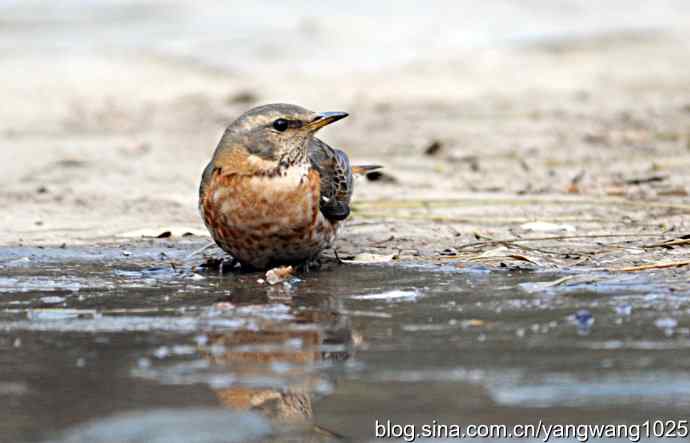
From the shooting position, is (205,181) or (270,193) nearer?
(270,193)

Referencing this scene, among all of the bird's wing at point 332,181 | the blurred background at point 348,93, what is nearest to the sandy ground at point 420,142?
the blurred background at point 348,93

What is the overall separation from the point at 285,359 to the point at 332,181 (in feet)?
7.05

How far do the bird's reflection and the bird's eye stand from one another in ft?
3.78

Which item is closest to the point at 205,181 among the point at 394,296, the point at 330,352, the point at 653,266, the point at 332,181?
the point at 332,181

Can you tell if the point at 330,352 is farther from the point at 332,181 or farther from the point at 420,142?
the point at 420,142

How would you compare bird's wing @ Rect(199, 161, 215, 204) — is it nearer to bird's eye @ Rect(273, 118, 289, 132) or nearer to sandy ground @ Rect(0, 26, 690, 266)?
bird's eye @ Rect(273, 118, 289, 132)

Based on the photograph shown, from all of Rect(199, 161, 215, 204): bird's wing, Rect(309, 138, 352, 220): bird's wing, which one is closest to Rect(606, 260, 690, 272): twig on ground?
Rect(309, 138, 352, 220): bird's wing

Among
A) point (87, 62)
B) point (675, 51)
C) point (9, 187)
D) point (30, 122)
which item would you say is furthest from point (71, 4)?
point (9, 187)

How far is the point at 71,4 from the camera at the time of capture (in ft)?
58.1

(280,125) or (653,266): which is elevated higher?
(280,125)

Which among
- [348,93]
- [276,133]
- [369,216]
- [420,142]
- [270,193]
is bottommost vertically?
[369,216]

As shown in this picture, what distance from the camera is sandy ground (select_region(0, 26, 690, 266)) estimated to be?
24.7 ft

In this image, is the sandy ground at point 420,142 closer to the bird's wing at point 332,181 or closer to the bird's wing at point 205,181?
the bird's wing at point 332,181

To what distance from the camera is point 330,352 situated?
14.6 ft
